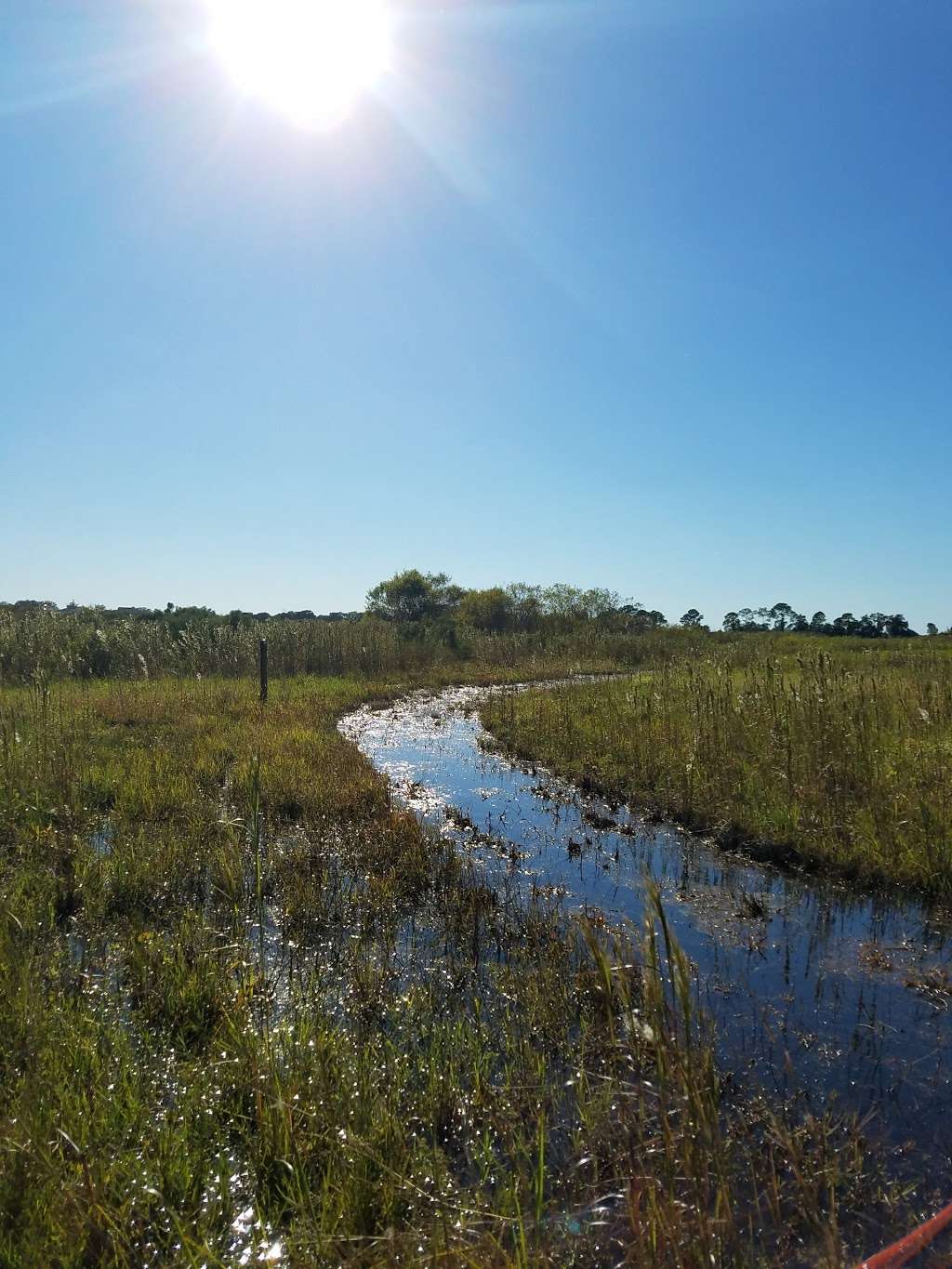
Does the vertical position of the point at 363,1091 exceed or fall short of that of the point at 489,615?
it falls short

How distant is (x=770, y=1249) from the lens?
226 centimetres

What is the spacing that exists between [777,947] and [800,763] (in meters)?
3.37

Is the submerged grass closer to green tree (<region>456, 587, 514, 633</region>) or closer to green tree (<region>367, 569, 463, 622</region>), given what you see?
green tree (<region>456, 587, 514, 633</region>)

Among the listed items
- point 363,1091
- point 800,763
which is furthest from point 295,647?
point 363,1091

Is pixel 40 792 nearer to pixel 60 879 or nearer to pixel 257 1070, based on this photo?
pixel 60 879

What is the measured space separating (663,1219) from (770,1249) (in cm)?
59

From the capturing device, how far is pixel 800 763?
24.6 feet

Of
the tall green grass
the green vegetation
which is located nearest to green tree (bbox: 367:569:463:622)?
the tall green grass

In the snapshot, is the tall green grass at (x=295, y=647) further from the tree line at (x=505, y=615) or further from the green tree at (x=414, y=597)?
the green tree at (x=414, y=597)

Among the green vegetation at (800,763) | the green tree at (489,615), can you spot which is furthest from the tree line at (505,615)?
the green vegetation at (800,763)

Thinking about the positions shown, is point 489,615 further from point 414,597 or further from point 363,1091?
point 363,1091

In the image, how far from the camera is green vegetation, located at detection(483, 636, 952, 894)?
5.99 m

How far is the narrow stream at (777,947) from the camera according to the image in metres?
3.11

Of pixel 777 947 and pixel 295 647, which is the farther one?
pixel 295 647
